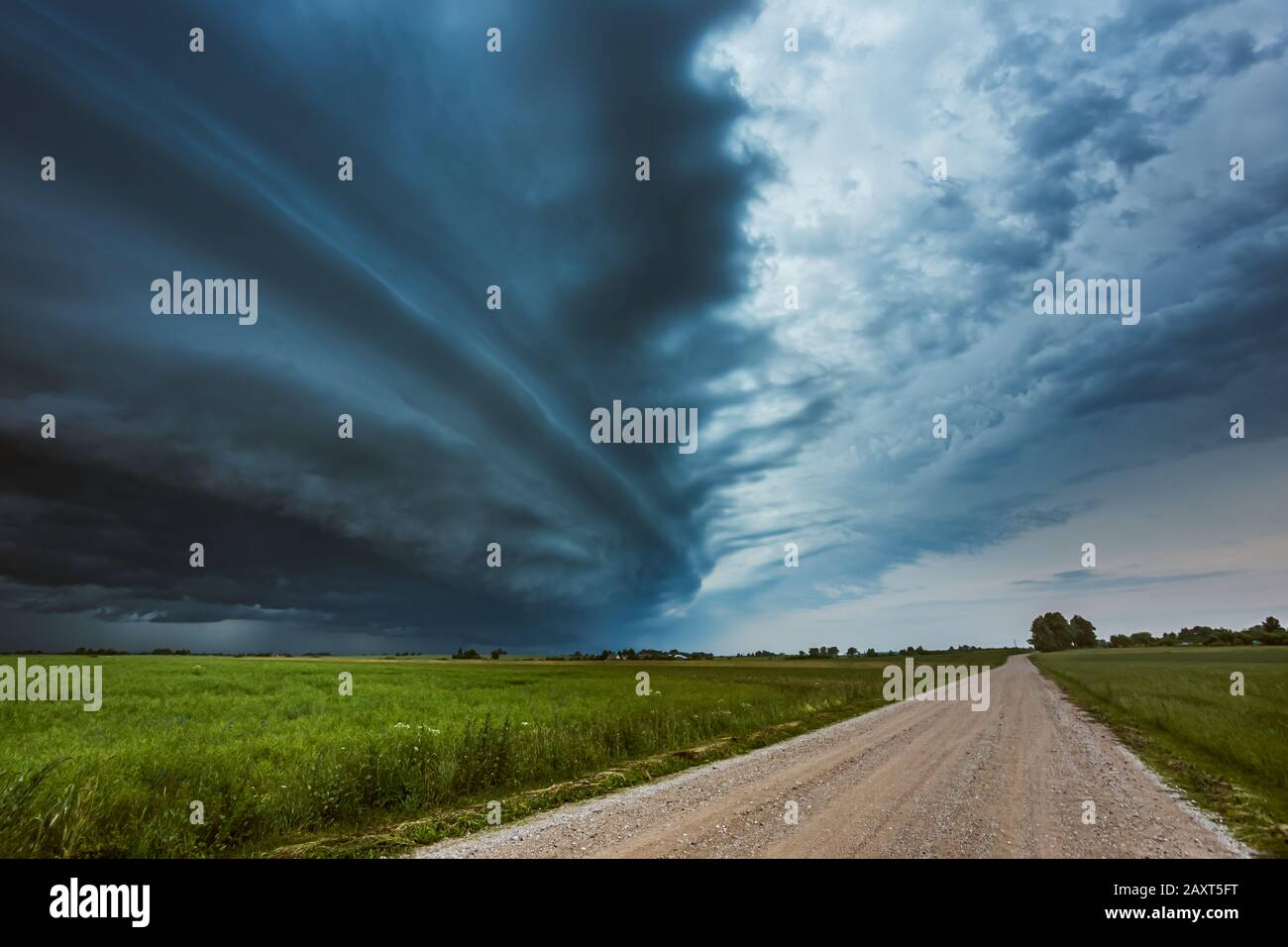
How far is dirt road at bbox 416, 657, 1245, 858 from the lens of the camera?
9.05 metres

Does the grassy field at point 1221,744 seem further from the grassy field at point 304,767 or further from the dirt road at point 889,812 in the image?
the grassy field at point 304,767

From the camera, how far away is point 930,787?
42.9ft

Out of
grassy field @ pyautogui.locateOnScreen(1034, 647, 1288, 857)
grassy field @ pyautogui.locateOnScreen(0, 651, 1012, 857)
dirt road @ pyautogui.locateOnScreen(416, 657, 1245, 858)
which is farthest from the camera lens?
grassy field @ pyautogui.locateOnScreen(1034, 647, 1288, 857)

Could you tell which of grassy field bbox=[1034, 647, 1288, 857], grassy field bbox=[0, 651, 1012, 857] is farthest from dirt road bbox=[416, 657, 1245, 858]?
grassy field bbox=[0, 651, 1012, 857]

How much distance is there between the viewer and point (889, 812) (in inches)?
434

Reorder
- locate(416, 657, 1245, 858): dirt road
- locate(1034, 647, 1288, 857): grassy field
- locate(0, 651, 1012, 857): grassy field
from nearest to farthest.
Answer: locate(416, 657, 1245, 858): dirt road < locate(0, 651, 1012, 857): grassy field < locate(1034, 647, 1288, 857): grassy field

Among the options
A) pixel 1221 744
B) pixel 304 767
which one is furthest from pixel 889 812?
pixel 1221 744

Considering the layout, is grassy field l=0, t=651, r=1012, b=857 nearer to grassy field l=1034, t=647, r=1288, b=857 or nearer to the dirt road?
the dirt road

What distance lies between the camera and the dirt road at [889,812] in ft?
29.7

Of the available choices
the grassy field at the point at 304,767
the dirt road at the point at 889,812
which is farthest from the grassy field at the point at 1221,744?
the grassy field at the point at 304,767
